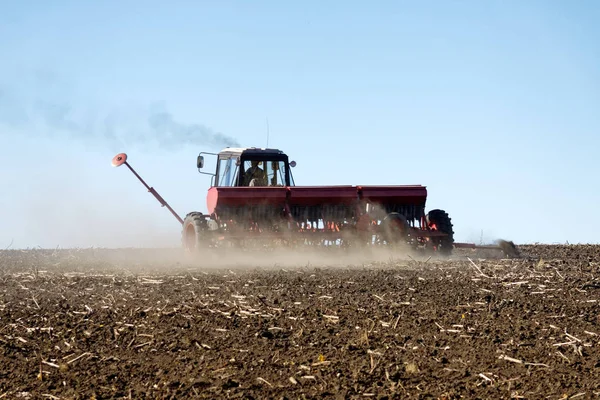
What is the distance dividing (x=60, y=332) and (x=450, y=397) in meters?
4.45

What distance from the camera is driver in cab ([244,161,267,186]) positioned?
21.5 m

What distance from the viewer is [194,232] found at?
2017 cm

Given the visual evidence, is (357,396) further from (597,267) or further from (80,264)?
(80,264)

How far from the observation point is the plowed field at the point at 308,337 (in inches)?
281

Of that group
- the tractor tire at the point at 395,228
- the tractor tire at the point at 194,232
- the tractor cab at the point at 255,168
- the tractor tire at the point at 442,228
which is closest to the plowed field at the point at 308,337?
the tractor tire at the point at 194,232

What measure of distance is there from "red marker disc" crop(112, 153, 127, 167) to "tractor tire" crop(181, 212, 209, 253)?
2.65 m

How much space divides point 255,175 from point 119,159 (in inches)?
137

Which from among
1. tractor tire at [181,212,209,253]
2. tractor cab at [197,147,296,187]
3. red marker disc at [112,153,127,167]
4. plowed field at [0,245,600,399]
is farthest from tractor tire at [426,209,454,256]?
red marker disc at [112,153,127,167]

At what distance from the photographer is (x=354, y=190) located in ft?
65.2

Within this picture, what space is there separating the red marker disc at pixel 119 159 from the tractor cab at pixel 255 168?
7.46ft

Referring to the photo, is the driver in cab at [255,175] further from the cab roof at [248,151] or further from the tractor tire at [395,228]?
the tractor tire at [395,228]

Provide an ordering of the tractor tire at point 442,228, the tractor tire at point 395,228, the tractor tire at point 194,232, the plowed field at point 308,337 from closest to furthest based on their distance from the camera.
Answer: the plowed field at point 308,337, the tractor tire at point 194,232, the tractor tire at point 395,228, the tractor tire at point 442,228

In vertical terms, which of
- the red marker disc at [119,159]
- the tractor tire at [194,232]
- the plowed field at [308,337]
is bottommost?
the plowed field at [308,337]

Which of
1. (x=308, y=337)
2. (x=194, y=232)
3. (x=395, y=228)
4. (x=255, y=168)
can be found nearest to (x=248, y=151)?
(x=255, y=168)
